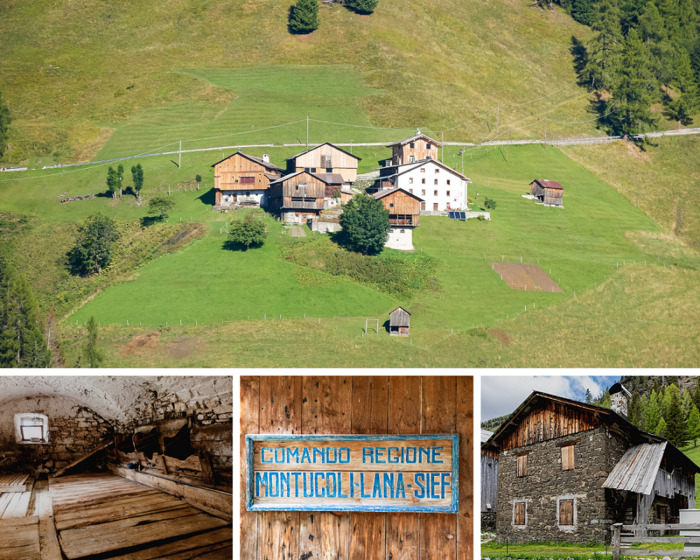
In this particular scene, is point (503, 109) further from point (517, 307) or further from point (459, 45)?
point (517, 307)

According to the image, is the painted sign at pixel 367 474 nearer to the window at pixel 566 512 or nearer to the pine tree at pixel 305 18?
the window at pixel 566 512

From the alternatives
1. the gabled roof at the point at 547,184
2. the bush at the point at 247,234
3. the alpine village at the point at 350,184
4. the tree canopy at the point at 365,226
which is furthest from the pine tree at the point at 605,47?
the bush at the point at 247,234

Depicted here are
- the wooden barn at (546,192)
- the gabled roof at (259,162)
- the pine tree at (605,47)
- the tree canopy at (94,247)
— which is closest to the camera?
the tree canopy at (94,247)

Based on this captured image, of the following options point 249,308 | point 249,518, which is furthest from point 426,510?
point 249,308

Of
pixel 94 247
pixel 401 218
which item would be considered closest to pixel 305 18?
pixel 401 218

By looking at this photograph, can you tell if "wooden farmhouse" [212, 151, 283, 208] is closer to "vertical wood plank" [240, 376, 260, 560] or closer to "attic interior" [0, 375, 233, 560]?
"attic interior" [0, 375, 233, 560]
